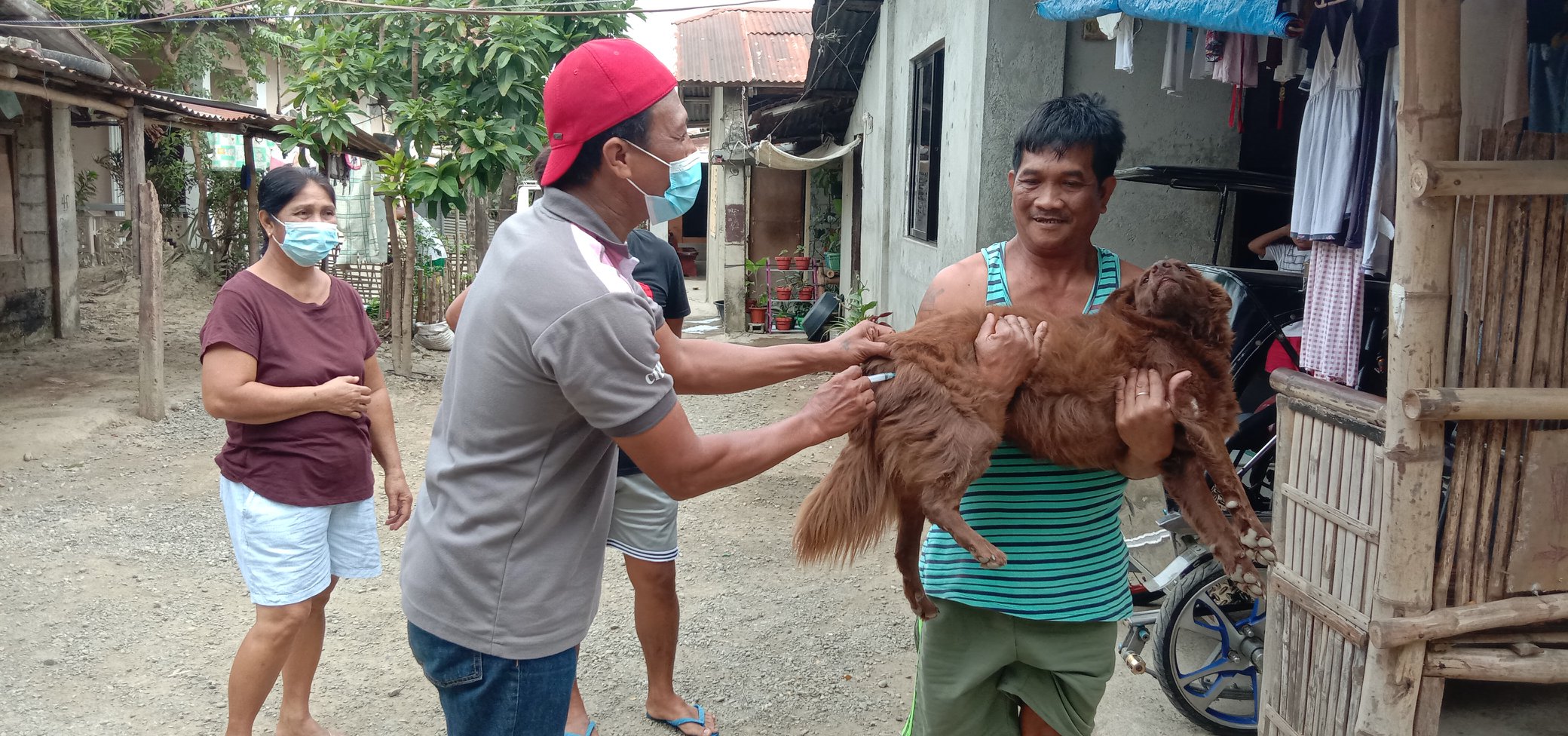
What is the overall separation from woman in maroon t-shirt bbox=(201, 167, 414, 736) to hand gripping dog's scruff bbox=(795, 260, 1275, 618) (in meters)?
1.88

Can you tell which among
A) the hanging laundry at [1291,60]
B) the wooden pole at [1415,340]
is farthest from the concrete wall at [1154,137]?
the wooden pole at [1415,340]

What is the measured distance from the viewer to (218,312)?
3283 mm

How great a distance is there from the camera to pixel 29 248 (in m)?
12.7

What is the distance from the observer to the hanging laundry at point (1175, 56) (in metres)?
5.52

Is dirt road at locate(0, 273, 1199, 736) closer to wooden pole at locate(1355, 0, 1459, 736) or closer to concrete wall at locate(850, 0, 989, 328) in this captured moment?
wooden pole at locate(1355, 0, 1459, 736)

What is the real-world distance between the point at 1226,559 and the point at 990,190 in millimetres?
4439

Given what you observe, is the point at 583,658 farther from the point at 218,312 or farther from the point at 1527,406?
the point at 1527,406

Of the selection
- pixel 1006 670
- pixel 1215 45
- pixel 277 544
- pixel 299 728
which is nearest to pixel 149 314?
pixel 299 728

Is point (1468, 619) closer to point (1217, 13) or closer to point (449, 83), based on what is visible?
point (1217, 13)

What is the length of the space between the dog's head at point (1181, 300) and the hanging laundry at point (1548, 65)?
1.15 meters

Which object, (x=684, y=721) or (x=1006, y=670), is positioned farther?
(x=684, y=721)

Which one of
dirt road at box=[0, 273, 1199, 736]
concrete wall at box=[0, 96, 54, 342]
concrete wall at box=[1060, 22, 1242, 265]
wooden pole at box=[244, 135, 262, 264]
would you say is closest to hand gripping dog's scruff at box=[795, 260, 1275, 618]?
dirt road at box=[0, 273, 1199, 736]

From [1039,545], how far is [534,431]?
1255 millimetres

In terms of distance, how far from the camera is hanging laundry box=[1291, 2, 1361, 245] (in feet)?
13.0
